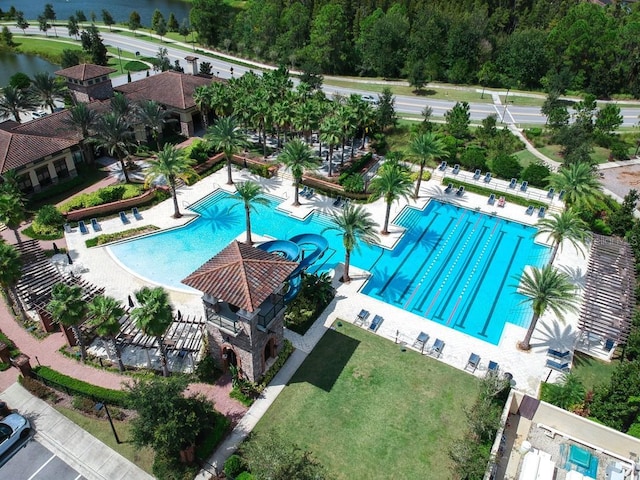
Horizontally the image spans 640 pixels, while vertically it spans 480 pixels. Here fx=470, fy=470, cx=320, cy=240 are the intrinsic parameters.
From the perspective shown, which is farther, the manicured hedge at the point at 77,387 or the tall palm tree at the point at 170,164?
the tall palm tree at the point at 170,164

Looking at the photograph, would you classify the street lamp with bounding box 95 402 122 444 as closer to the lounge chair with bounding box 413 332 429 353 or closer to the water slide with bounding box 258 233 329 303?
the water slide with bounding box 258 233 329 303

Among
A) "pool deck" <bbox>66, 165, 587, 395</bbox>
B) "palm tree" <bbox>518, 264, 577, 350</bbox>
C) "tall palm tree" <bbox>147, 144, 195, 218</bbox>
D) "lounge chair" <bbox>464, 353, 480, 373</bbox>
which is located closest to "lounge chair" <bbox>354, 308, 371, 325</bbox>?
"pool deck" <bbox>66, 165, 587, 395</bbox>

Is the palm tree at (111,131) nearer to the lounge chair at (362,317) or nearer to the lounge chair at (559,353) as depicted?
the lounge chair at (362,317)

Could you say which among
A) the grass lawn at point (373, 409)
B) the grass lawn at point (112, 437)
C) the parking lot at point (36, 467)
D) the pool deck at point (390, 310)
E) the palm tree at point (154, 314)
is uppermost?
the palm tree at point (154, 314)

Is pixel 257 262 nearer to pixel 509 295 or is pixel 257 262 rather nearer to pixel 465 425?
pixel 465 425

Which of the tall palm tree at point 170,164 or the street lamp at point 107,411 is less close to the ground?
the tall palm tree at point 170,164

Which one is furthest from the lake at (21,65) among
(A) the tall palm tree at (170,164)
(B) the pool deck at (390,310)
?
(B) the pool deck at (390,310)
